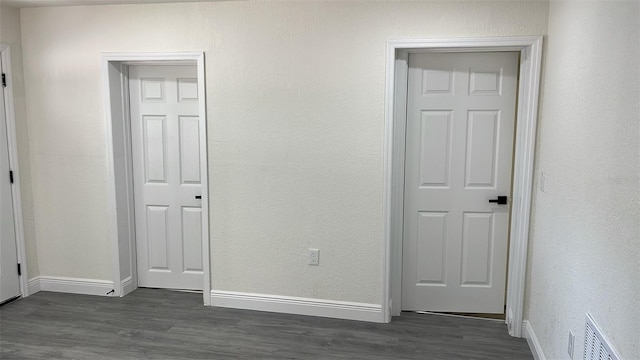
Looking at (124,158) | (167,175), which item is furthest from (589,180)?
(124,158)

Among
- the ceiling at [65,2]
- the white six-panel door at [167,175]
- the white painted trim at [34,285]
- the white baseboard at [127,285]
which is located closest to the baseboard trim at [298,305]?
the white six-panel door at [167,175]

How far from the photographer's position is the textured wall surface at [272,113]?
3127 mm

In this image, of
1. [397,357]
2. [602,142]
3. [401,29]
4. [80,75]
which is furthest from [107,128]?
[602,142]

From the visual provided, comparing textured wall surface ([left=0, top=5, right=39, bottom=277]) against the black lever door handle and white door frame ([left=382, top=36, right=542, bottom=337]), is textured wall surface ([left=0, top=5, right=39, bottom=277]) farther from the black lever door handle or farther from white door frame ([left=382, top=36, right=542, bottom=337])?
the black lever door handle

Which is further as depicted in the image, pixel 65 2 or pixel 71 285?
pixel 71 285

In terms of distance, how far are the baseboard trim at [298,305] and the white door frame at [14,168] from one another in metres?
1.57

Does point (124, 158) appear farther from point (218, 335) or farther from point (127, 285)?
point (218, 335)

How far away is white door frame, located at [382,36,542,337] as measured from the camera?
292 centimetres

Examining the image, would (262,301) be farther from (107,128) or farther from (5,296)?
(5,296)

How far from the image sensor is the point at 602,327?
184 centimetres

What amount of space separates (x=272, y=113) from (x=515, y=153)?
168cm

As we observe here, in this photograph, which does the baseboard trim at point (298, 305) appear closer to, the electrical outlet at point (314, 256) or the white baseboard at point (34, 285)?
the electrical outlet at point (314, 256)

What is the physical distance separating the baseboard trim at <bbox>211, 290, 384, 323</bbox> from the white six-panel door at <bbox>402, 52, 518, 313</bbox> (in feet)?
1.14

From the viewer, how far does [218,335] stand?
315 centimetres
